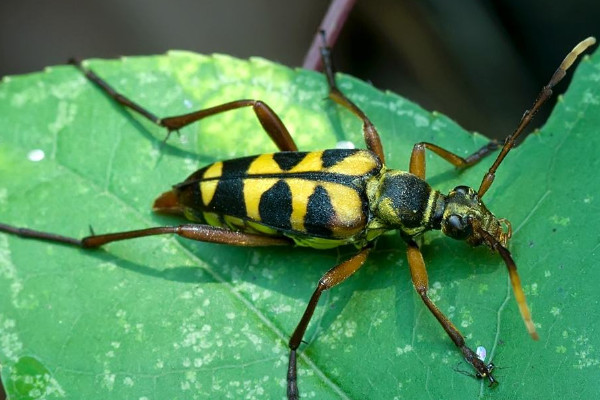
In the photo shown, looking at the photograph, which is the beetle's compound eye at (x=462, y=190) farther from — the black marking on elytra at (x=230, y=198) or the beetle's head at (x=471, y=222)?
the black marking on elytra at (x=230, y=198)

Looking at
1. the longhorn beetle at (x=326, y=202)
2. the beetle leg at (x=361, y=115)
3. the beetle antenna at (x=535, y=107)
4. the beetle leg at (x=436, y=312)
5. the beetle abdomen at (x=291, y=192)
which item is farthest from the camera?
the beetle leg at (x=361, y=115)

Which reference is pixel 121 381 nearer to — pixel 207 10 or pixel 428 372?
pixel 428 372

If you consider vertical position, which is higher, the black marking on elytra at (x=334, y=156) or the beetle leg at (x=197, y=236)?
the black marking on elytra at (x=334, y=156)

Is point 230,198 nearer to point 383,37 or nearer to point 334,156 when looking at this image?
point 334,156

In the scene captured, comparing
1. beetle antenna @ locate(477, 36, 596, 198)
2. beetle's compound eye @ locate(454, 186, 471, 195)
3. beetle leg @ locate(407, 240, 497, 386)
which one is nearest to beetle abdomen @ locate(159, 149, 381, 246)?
beetle leg @ locate(407, 240, 497, 386)

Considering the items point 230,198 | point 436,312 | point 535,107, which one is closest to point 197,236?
point 230,198

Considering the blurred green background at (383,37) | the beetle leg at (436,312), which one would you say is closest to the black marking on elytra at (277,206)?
the beetle leg at (436,312)

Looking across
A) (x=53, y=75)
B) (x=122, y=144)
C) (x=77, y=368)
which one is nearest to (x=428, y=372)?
(x=77, y=368)

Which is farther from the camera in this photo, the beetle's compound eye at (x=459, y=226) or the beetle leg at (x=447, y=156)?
the beetle leg at (x=447, y=156)
